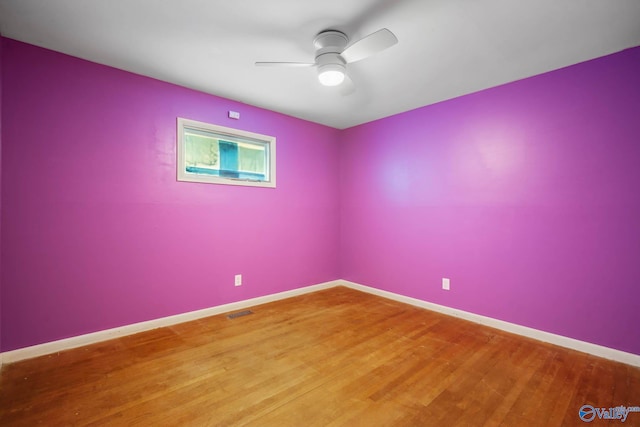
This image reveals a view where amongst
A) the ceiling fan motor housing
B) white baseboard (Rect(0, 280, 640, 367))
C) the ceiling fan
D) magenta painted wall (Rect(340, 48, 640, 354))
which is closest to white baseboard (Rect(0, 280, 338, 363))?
white baseboard (Rect(0, 280, 640, 367))

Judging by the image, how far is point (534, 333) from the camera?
8.54 feet

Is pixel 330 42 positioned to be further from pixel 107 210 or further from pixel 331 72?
pixel 107 210

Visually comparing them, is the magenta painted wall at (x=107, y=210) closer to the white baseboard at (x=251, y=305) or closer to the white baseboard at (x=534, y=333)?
the white baseboard at (x=251, y=305)

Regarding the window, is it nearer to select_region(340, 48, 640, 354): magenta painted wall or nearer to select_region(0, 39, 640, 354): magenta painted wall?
select_region(0, 39, 640, 354): magenta painted wall

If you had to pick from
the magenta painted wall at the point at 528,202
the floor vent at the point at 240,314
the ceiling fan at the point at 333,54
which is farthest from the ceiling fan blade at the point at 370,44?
the floor vent at the point at 240,314

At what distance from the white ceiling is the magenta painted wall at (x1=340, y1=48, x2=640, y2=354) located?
352 millimetres

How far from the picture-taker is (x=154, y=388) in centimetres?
182

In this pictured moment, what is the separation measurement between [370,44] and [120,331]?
324 centimetres

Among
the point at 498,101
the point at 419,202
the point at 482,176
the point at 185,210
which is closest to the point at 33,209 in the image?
the point at 185,210

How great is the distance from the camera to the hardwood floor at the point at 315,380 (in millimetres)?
1583

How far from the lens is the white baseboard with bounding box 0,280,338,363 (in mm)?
2172

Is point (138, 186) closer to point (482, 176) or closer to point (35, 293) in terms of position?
point (35, 293)

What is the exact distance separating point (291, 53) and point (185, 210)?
1915mm

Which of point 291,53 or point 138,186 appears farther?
point 138,186
